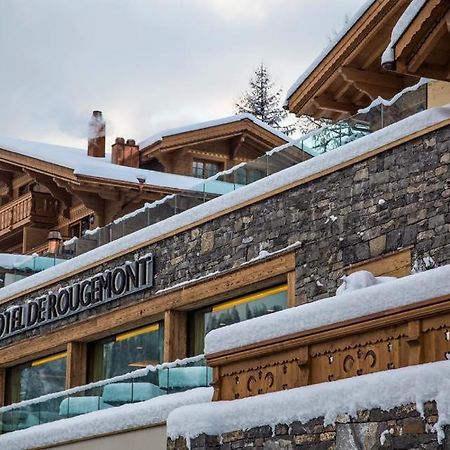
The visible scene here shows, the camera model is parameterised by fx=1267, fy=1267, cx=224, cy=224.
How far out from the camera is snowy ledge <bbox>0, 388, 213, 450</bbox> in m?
16.9

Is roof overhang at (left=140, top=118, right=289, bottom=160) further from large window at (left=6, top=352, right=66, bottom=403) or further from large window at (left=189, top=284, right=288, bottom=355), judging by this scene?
large window at (left=189, top=284, right=288, bottom=355)

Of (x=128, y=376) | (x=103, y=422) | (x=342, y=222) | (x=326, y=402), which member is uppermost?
(x=342, y=222)

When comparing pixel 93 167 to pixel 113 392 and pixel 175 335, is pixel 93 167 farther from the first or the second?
pixel 113 392

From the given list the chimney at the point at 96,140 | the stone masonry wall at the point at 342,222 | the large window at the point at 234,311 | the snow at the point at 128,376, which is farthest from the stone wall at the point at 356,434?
the chimney at the point at 96,140

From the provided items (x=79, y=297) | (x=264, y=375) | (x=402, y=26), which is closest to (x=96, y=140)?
(x=79, y=297)

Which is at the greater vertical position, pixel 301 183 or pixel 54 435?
pixel 301 183

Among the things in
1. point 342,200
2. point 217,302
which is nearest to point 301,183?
point 342,200

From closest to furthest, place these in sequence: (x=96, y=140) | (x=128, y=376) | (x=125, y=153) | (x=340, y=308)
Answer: (x=340, y=308) → (x=128, y=376) → (x=125, y=153) → (x=96, y=140)

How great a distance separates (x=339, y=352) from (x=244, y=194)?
8.31 m

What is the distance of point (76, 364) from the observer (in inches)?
942

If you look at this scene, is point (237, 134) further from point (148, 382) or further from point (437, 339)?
point (437, 339)

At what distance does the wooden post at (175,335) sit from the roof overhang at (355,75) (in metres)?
3.97

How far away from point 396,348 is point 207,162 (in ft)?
81.9

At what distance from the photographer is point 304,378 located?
37.6 feet
